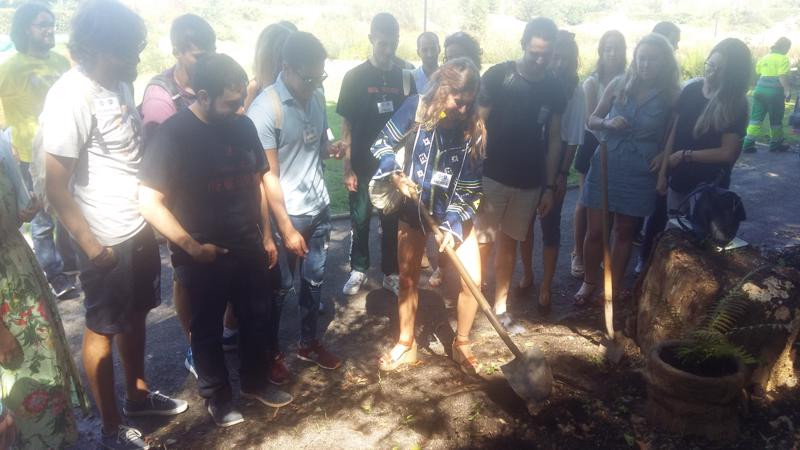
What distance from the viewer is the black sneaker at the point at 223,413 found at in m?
3.08

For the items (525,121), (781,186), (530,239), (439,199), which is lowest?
(781,186)

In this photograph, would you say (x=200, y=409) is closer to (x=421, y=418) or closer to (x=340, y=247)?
(x=421, y=418)

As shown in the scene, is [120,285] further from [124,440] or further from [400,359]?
[400,359]

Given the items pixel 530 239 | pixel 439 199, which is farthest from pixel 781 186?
pixel 439 199

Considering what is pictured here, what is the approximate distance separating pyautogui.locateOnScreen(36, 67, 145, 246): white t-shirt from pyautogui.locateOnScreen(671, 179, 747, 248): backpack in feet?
11.3

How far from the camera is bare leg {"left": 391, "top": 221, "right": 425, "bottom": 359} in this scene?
3.52 m

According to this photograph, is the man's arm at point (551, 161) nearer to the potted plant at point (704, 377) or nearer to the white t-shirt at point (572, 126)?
the white t-shirt at point (572, 126)

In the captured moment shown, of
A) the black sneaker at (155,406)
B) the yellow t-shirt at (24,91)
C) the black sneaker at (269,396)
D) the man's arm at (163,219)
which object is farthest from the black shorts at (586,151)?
the yellow t-shirt at (24,91)

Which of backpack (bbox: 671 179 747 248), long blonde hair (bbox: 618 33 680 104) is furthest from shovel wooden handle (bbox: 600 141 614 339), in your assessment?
backpack (bbox: 671 179 747 248)

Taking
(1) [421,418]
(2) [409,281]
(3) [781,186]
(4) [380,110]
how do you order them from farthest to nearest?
(3) [781,186]
(4) [380,110]
(2) [409,281]
(1) [421,418]

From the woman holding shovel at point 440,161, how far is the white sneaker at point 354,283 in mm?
1335

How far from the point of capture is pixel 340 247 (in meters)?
5.88

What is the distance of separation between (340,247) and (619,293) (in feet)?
9.25

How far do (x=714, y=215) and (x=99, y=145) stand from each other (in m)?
3.65
